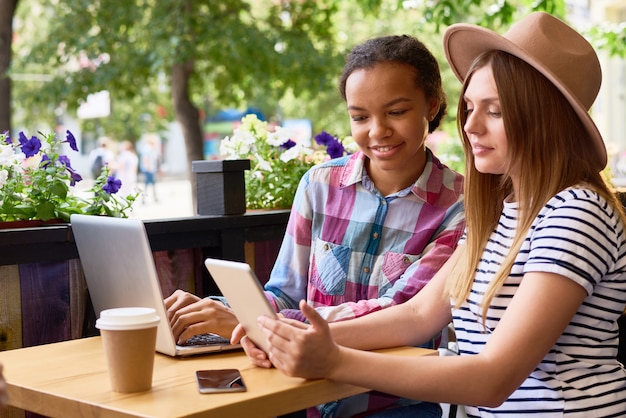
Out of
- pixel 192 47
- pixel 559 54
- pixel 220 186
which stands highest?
pixel 192 47

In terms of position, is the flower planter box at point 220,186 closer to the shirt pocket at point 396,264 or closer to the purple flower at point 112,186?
the purple flower at point 112,186

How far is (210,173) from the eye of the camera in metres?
3.46

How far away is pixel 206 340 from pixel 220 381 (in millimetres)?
421

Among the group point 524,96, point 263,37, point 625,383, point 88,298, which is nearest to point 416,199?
point 524,96

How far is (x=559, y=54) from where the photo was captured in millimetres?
2160

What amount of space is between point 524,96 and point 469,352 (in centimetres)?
62

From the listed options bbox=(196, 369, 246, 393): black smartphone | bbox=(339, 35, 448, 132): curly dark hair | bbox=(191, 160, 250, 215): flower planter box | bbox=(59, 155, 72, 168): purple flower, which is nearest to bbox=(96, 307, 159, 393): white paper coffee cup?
bbox=(196, 369, 246, 393): black smartphone

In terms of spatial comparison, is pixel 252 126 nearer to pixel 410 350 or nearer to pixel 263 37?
pixel 410 350

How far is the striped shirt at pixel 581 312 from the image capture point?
78.8 inches

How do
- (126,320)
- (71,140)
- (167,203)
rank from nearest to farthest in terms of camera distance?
Answer: (126,320)
(71,140)
(167,203)

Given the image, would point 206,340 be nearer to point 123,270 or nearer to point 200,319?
point 200,319

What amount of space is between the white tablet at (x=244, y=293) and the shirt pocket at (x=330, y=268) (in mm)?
578

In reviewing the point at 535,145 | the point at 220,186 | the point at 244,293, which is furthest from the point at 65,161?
the point at 535,145

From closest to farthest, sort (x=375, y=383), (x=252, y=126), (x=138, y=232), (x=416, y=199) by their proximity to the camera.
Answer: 1. (x=375, y=383)
2. (x=138, y=232)
3. (x=416, y=199)
4. (x=252, y=126)
